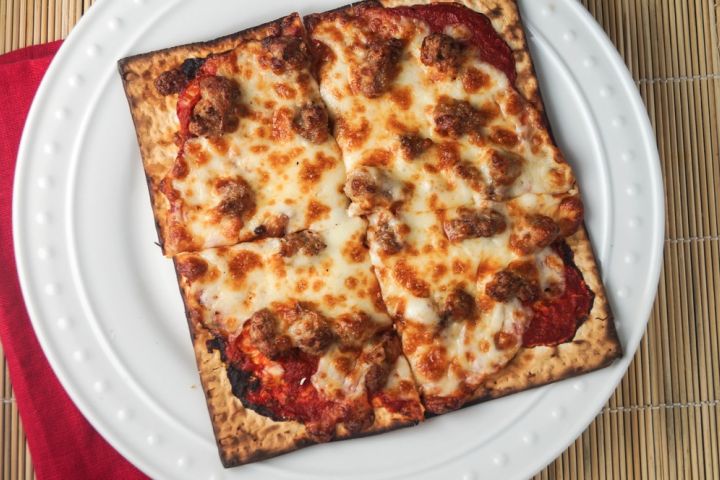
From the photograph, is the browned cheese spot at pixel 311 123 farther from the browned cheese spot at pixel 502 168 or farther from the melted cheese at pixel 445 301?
the browned cheese spot at pixel 502 168

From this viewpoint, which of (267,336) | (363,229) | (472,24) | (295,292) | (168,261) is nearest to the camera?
(267,336)

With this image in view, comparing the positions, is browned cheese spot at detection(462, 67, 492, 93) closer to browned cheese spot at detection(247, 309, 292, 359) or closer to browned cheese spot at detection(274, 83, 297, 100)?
browned cheese spot at detection(274, 83, 297, 100)

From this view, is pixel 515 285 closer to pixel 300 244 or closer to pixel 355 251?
pixel 355 251

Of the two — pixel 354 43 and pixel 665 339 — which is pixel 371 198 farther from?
pixel 665 339

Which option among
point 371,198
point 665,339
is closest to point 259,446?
point 371,198

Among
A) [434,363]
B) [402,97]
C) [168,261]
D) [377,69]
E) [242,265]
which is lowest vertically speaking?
[434,363]

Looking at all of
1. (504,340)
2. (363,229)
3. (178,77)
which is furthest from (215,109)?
(504,340)

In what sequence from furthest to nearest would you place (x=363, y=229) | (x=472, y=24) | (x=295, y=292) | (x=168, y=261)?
(x=168, y=261) → (x=472, y=24) → (x=363, y=229) → (x=295, y=292)

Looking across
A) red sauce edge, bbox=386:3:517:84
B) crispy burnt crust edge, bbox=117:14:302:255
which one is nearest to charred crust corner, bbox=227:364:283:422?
crispy burnt crust edge, bbox=117:14:302:255
